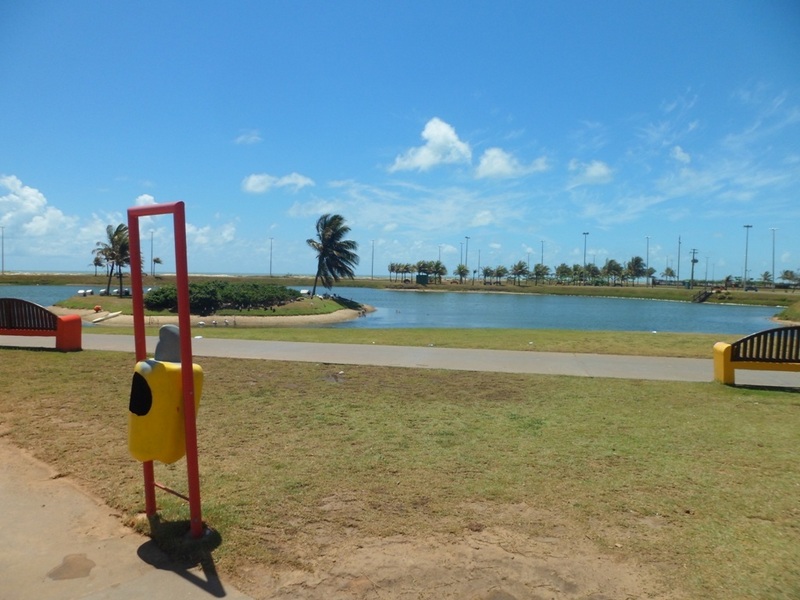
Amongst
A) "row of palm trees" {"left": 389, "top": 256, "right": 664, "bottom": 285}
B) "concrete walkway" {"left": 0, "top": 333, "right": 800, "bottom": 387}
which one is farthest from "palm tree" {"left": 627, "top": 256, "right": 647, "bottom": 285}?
"concrete walkway" {"left": 0, "top": 333, "right": 800, "bottom": 387}

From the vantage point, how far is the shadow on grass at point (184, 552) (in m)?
3.34

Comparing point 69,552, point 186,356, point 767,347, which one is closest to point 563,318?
point 767,347

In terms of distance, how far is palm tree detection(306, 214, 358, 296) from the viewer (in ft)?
216

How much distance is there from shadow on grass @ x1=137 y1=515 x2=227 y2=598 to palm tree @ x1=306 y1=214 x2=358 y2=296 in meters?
61.9

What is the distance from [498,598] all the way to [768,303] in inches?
3712

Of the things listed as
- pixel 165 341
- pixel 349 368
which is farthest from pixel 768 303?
pixel 165 341

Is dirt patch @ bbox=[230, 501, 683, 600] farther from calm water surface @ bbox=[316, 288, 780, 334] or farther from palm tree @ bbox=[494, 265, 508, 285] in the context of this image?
palm tree @ bbox=[494, 265, 508, 285]

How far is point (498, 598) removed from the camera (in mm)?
3146

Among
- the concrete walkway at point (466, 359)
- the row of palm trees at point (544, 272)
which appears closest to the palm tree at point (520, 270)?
the row of palm trees at point (544, 272)

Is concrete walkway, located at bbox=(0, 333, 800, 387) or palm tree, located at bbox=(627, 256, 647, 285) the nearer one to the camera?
concrete walkway, located at bbox=(0, 333, 800, 387)

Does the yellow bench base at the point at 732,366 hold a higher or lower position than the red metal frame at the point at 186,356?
lower

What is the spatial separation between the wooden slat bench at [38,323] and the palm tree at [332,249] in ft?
175

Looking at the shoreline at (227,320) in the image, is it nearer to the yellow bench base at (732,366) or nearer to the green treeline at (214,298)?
the green treeline at (214,298)

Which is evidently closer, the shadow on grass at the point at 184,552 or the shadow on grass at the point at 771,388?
the shadow on grass at the point at 184,552
